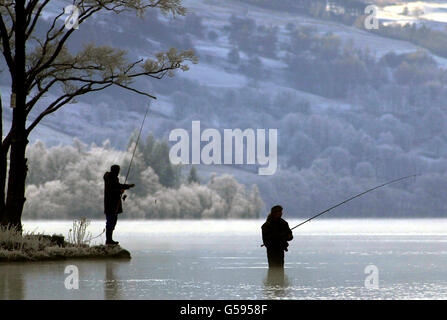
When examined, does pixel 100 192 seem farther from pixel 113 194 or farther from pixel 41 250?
pixel 113 194

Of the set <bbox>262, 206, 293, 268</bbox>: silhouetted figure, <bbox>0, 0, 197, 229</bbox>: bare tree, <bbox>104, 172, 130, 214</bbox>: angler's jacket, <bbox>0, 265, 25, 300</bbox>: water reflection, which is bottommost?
<bbox>0, 265, 25, 300</bbox>: water reflection

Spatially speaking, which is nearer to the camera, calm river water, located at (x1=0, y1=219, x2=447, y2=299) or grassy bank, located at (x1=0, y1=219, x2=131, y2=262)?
calm river water, located at (x1=0, y1=219, x2=447, y2=299)

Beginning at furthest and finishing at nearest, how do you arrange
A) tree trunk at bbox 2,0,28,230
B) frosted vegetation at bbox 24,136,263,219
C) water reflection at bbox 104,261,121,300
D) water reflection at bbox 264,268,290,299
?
frosted vegetation at bbox 24,136,263,219 < tree trunk at bbox 2,0,28,230 < water reflection at bbox 264,268,290,299 < water reflection at bbox 104,261,121,300

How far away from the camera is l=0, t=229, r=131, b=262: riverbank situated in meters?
22.8

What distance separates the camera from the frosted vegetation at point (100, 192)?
4742 inches

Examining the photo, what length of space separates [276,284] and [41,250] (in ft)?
28.8

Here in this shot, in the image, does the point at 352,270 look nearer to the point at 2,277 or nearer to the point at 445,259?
the point at 445,259

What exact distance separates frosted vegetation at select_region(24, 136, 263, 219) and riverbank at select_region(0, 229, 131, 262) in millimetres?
93601

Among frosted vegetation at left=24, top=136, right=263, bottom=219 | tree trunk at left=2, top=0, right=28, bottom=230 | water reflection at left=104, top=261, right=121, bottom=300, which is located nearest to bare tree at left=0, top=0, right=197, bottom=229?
tree trunk at left=2, top=0, right=28, bottom=230

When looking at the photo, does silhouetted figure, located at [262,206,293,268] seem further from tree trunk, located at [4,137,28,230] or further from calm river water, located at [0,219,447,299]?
tree trunk, located at [4,137,28,230]

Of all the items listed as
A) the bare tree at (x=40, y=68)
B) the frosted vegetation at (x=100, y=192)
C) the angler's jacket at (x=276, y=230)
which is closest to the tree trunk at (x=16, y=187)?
the bare tree at (x=40, y=68)

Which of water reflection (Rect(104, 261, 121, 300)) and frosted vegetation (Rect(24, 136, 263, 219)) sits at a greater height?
frosted vegetation (Rect(24, 136, 263, 219))

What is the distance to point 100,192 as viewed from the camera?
12206cm
